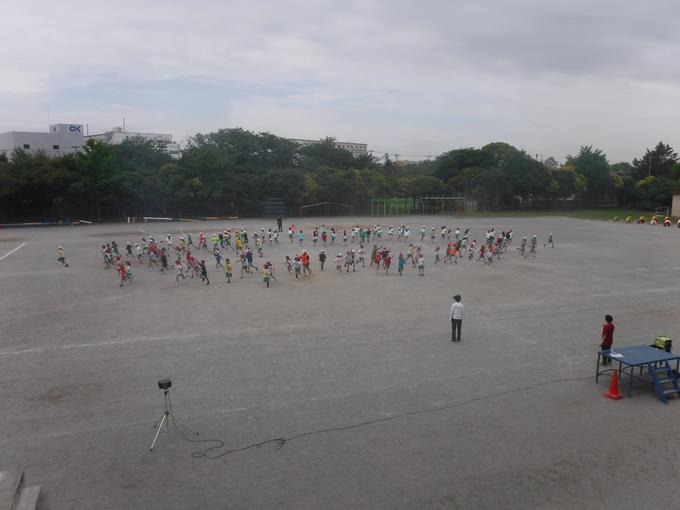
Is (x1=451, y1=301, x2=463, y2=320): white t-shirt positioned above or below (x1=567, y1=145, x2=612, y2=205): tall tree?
below

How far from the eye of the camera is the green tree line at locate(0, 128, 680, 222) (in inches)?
2239

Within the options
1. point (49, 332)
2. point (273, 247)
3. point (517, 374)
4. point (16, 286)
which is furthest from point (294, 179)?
point (517, 374)

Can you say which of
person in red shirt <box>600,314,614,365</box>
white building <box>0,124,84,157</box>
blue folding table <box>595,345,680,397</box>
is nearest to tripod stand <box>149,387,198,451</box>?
blue folding table <box>595,345,680,397</box>

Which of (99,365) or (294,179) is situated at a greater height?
(294,179)

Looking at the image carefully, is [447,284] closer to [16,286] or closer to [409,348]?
[409,348]

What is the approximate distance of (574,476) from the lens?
7121mm

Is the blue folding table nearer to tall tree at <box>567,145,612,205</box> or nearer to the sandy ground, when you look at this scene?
the sandy ground

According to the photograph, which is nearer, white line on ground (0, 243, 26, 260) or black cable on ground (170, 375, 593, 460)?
black cable on ground (170, 375, 593, 460)

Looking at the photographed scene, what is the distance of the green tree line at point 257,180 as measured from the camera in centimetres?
5688

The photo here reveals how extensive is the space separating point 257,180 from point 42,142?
134ft

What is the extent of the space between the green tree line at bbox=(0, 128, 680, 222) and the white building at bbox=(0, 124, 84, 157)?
51.3 ft

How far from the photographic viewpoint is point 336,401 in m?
9.52

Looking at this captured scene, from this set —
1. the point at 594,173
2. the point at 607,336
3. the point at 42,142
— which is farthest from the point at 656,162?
the point at 42,142

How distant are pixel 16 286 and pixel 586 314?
74.8 feet
